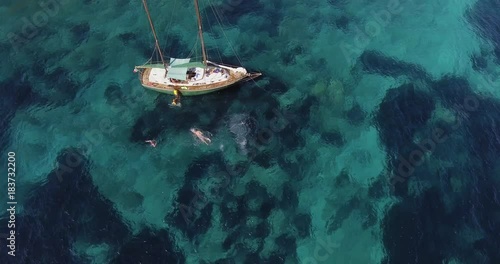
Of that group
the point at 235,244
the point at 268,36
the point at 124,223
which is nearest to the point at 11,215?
the point at 124,223

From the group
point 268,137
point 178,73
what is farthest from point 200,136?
point 178,73

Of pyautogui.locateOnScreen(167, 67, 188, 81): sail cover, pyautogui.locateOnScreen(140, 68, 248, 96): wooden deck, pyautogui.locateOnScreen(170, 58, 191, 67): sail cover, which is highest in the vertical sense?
pyautogui.locateOnScreen(167, 67, 188, 81): sail cover

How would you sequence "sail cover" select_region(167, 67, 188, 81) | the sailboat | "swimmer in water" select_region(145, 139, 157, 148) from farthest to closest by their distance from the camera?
the sailboat → "sail cover" select_region(167, 67, 188, 81) → "swimmer in water" select_region(145, 139, 157, 148)

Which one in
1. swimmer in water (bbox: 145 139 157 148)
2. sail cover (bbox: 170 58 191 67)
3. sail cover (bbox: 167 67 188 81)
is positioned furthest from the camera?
sail cover (bbox: 170 58 191 67)

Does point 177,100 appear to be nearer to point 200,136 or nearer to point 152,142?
point 200,136

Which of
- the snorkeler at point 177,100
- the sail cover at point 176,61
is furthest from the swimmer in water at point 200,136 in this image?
the sail cover at point 176,61

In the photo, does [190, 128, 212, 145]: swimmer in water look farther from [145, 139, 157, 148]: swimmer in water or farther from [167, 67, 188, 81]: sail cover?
[167, 67, 188, 81]: sail cover

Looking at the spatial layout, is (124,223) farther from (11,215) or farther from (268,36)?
(268,36)

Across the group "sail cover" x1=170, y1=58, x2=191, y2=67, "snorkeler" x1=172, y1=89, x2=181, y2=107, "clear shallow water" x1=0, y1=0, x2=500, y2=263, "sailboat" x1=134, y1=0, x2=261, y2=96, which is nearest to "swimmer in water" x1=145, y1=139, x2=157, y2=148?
"clear shallow water" x1=0, y1=0, x2=500, y2=263
